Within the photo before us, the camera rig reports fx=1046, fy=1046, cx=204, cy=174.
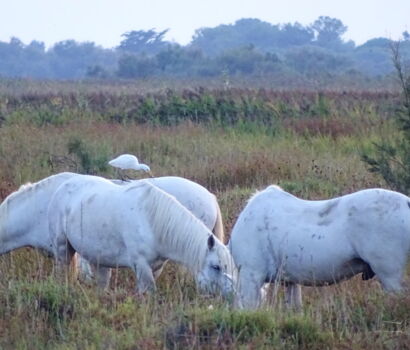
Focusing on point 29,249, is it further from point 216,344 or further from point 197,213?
point 216,344

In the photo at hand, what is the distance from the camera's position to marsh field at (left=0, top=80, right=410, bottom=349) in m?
6.85

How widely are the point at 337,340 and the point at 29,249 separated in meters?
4.69

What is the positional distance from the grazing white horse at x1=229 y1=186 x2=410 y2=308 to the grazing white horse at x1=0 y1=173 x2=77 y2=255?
232cm

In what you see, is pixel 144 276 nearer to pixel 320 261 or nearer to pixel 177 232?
pixel 177 232

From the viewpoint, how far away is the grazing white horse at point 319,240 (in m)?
7.62

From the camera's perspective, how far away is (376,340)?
673 centimetres

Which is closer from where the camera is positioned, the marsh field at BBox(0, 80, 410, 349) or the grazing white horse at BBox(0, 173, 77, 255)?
the marsh field at BBox(0, 80, 410, 349)

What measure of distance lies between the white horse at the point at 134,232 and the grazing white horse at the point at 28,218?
23 centimetres

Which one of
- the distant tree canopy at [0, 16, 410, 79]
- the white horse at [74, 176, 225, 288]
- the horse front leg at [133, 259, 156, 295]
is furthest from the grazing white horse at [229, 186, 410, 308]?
the distant tree canopy at [0, 16, 410, 79]

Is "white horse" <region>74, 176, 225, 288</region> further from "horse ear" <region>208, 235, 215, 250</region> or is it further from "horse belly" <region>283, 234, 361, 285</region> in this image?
"horse belly" <region>283, 234, 361, 285</region>

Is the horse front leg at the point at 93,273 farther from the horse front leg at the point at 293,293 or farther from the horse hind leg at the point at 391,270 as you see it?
the horse hind leg at the point at 391,270

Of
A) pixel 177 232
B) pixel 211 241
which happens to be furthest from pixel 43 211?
pixel 211 241

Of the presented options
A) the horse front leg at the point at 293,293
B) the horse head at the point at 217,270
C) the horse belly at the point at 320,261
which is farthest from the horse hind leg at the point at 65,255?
the horse belly at the point at 320,261

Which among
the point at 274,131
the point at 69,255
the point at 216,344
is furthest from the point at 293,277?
the point at 274,131
